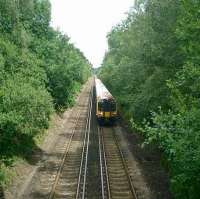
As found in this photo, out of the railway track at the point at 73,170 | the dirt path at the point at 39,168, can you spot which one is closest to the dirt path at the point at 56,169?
the dirt path at the point at 39,168

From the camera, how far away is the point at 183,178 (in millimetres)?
14430

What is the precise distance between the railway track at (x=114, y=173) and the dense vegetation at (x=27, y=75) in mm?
4774

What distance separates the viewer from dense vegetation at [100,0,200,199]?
14.0 metres

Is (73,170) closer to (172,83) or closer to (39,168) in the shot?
(39,168)

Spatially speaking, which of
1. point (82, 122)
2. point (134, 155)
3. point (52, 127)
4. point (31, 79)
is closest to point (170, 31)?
point (134, 155)

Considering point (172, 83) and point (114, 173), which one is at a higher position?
point (172, 83)

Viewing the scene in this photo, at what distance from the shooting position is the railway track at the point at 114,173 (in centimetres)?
1947

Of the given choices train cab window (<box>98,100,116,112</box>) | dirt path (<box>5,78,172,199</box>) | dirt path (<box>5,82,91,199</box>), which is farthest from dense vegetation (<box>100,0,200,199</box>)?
dirt path (<box>5,82,91,199</box>)

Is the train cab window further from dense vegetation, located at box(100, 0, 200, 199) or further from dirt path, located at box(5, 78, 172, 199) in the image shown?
dense vegetation, located at box(100, 0, 200, 199)

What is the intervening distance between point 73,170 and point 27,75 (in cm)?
1541

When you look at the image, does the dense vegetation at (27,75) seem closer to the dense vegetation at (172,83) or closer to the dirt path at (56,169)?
the dirt path at (56,169)

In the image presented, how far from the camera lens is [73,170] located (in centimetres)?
2372


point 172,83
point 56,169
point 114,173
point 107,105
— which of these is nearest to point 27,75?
point 107,105

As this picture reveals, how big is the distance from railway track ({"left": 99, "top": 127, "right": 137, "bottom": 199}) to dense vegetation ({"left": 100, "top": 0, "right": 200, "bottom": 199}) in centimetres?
225
